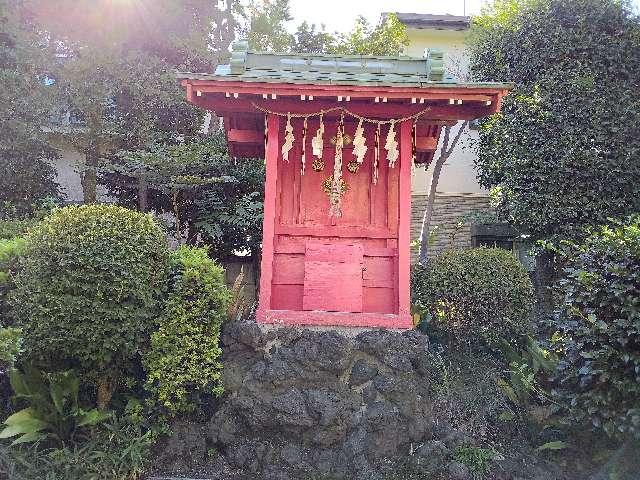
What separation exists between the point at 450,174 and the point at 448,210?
105 cm

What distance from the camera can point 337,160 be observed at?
778 centimetres

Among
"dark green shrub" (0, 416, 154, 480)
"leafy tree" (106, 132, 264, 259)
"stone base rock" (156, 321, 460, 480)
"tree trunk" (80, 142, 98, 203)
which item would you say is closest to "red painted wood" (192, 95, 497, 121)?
"stone base rock" (156, 321, 460, 480)

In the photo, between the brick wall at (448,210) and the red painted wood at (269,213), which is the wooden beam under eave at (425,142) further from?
the brick wall at (448,210)

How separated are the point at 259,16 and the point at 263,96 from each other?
893 centimetres

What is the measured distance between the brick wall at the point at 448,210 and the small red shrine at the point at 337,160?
24.4ft

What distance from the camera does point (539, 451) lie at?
7008 millimetres

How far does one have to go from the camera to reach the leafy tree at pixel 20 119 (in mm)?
11414

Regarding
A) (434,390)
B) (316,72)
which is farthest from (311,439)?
(316,72)

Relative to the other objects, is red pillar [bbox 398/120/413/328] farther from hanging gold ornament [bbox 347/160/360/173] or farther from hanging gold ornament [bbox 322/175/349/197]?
hanging gold ornament [bbox 322/175/349/197]

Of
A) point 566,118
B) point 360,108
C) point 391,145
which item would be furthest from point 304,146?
point 566,118

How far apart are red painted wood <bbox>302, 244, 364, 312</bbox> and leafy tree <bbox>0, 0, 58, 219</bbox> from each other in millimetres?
6840

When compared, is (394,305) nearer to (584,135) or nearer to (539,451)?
(539,451)

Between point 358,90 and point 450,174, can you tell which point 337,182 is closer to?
point 358,90

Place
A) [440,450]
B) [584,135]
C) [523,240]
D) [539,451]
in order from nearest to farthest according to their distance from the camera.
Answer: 1. [440,450]
2. [539,451]
3. [584,135]
4. [523,240]
